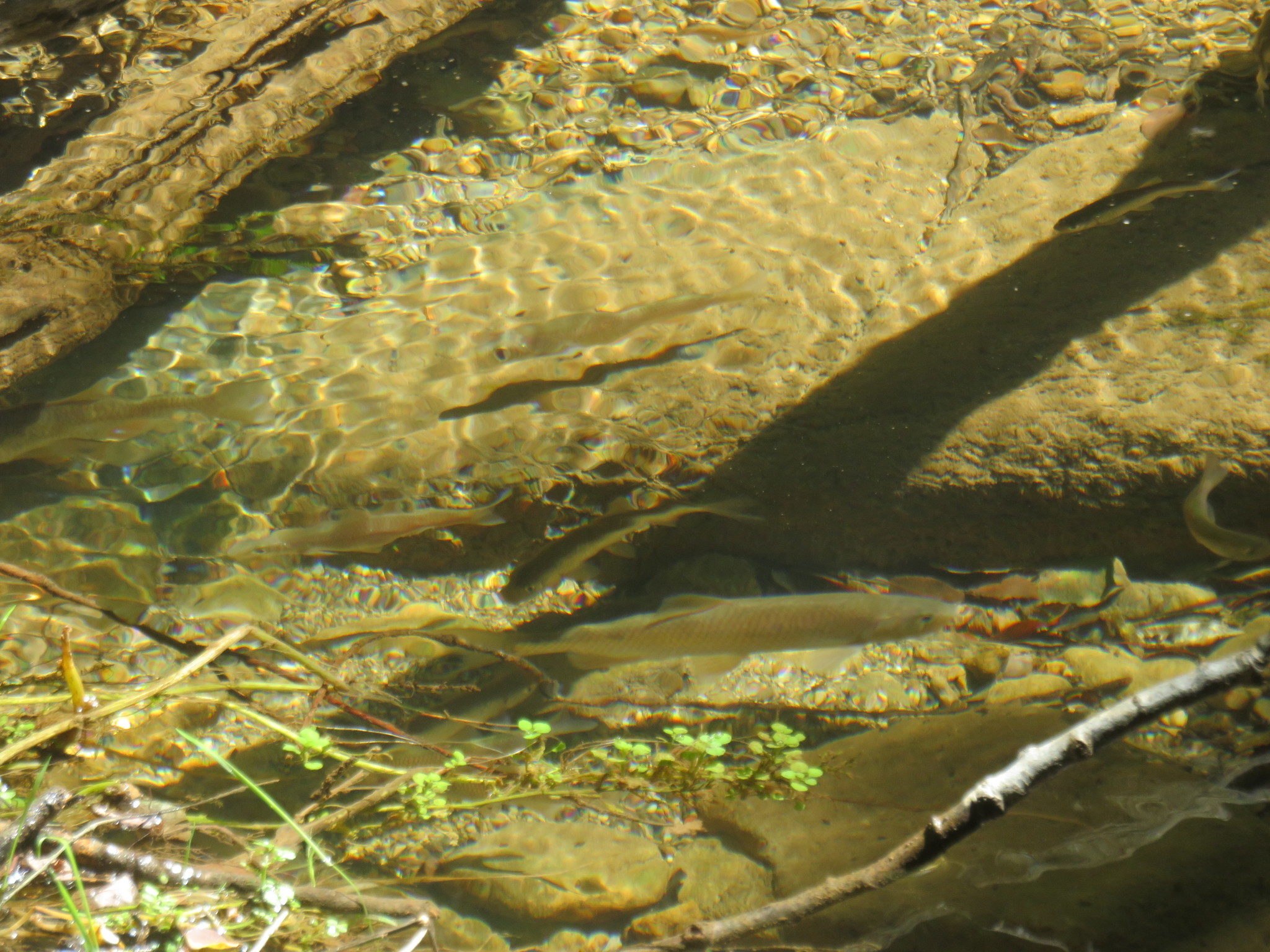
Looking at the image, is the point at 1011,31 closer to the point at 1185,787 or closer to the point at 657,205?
the point at 657,205

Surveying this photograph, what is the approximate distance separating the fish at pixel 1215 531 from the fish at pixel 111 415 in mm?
4488

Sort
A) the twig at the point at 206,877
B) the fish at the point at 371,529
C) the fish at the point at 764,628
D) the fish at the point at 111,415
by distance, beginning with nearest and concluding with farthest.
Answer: the twig at the point at 206,877
the fish at the point at 764,628
the fish at the point at 371,529
the fish at the point at 111,415

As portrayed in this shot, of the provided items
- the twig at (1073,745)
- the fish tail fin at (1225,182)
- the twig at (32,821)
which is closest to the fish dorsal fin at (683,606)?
the twig at (1073,745)

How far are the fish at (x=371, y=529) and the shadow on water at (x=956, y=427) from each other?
0.95 meters

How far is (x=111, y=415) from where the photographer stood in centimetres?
462

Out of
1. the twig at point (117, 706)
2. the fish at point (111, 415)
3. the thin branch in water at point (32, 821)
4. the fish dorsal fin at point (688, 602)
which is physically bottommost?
the fish dorsal fin at point (688, 602)

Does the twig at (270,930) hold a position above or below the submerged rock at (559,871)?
above

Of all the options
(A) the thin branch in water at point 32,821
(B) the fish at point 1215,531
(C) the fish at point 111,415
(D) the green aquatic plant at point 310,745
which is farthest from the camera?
(C) the fish at point 111,415

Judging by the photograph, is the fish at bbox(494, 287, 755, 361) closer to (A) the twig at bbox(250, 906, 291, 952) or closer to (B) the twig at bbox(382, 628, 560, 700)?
(B) the twig at bbox(382, 628, 560, 700)

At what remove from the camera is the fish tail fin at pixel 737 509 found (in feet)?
12.8

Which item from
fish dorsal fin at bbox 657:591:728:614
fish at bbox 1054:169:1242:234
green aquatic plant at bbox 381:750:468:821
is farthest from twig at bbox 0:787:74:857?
fish at bbox 1054:169:1242:234

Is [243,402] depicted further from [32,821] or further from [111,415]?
[32,821]

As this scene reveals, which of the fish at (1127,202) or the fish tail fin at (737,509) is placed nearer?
the fish tail fin at (737,509)

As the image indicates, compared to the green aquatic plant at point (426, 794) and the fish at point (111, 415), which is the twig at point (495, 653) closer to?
the green aquatic plant at point (426, 794)
